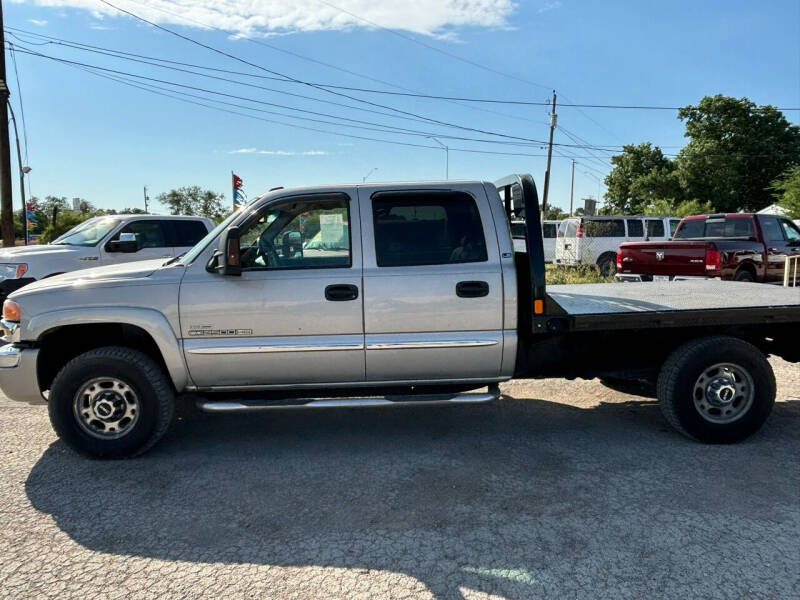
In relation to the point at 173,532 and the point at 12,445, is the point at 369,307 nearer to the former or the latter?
the point at 173,532

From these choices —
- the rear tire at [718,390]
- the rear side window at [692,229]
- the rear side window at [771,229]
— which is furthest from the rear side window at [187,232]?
the rear side window at [771,229]

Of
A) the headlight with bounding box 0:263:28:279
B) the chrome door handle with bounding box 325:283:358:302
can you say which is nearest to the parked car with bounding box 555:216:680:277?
the headlight with bounding box 0:263:28:279

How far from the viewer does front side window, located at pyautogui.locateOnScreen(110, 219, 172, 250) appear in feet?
32.6

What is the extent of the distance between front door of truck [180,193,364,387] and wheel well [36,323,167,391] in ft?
1.39

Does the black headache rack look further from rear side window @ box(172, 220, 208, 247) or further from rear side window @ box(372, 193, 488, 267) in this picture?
rear side window @ box(172, 220, 208, 247)

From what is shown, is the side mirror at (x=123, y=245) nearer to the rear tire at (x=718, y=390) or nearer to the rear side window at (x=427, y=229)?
the rear side window at (x=427, y=229)

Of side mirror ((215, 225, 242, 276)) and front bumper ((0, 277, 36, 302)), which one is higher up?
side mirror ((215, 225, 242, 276))

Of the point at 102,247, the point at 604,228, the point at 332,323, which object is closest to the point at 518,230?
the point at 332,323

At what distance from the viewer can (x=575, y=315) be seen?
422cm

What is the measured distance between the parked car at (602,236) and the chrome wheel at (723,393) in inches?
559

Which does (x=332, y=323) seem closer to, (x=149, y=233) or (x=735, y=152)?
(x=149, y=233)

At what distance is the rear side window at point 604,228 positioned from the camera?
61.1 feet

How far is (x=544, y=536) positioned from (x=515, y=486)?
604 millimetres

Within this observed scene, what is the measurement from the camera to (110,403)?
13.5ft
